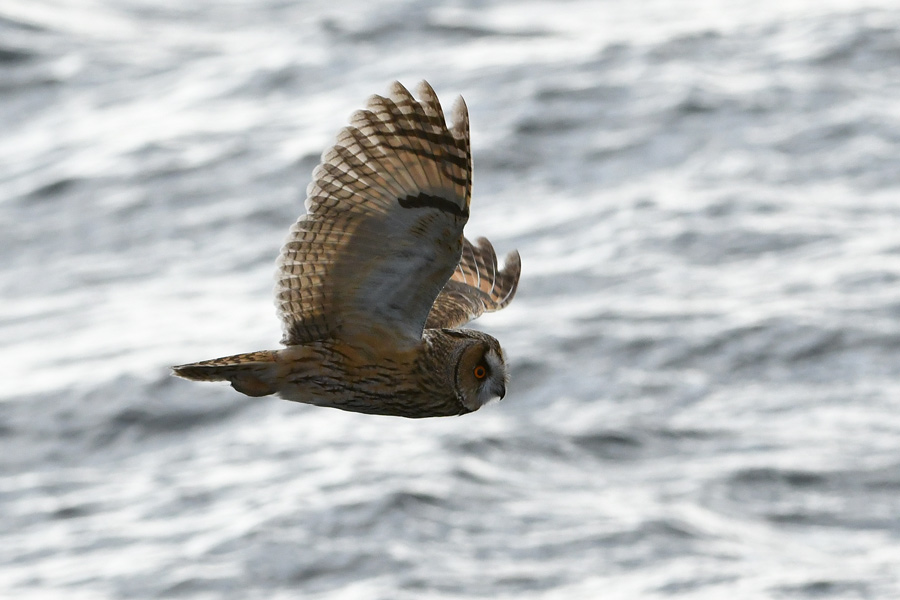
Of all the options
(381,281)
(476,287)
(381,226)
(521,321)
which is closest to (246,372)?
(381,281)

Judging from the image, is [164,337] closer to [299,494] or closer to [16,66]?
[299,494]

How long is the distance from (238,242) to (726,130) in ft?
21.8

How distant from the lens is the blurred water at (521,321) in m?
13.4

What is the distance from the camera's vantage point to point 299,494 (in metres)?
13.9

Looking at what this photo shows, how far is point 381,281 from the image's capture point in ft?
17.0

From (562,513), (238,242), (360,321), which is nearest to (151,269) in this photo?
(238,242)

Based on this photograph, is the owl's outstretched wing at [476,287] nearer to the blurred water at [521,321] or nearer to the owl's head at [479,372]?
the owl's head at [479,372]

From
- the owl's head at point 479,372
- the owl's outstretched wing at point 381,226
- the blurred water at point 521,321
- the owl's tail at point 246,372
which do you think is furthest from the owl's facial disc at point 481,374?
the blurred water at point 521,321

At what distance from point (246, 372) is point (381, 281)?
61 centimetres

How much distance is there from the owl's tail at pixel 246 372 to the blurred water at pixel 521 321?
7.54 metres

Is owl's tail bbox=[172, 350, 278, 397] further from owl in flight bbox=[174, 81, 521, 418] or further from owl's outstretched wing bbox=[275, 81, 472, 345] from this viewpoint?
owl's outstretched wing bbox=[275, 81, 472, 345]

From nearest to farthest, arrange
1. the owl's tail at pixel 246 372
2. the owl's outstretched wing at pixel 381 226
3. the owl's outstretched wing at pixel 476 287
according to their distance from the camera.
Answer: the owl's outstretched wing at pixel 381 226 → the owl's tail at pixel 246 372 → the owl's outstretched wing at pixel 476 287

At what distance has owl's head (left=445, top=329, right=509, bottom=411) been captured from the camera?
539cm

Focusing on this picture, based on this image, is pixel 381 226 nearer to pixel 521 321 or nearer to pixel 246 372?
pixel 246 372
